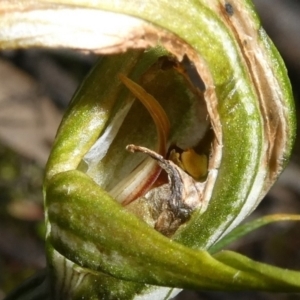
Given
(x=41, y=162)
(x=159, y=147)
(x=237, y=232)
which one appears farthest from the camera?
(x=41, y=162)

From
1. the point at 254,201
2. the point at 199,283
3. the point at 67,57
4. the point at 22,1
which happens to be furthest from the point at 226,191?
the point at 67,57

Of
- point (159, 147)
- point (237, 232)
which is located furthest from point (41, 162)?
point (159, 147)

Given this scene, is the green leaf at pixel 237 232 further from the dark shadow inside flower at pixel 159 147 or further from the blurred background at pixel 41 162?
the blurred background at pixel 41 162

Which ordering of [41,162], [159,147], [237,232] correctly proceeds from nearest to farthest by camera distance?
[159,147], [237,232], [41,162]

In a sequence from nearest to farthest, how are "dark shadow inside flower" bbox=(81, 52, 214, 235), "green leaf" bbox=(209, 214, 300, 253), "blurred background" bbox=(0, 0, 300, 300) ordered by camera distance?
"dark shadow inside flower" bbox=(81, 52, 214, 235) → "green leaf" bbox=(209, 214, 300, 253) → "blurred background" bbox=(0, 0, 300, 300)

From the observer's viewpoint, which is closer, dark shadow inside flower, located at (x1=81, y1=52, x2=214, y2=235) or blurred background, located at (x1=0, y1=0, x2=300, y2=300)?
dark shadow inside flower, located at (x1=81, y1=52, x2=214, y2=235)

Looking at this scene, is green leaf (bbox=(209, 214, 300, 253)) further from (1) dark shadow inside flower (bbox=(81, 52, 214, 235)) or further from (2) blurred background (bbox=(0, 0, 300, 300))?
(2) blurred background (bbox=(0, 0, 300, 300))

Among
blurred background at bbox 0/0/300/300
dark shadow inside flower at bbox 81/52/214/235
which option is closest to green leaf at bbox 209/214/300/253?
dark shadow inside flower at bbox 81/52/214/235

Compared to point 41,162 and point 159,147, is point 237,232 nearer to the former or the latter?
point 159,147

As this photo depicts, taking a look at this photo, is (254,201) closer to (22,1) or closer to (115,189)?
(115,189)
